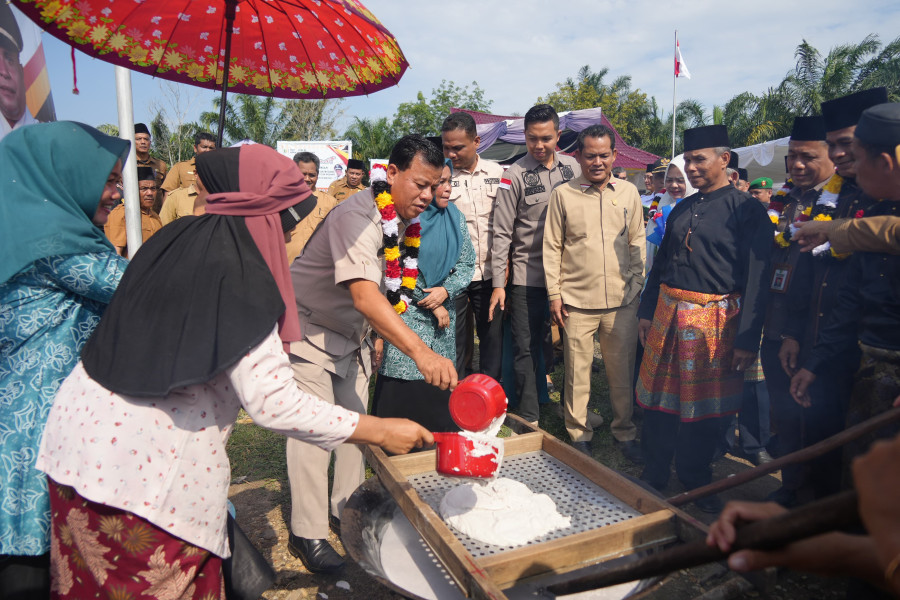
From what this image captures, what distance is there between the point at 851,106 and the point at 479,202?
2.46 meters

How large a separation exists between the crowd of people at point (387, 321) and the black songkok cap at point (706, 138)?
2 centimetres

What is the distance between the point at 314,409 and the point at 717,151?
309 centimetres

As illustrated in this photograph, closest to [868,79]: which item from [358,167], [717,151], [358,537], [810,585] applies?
[358,167]

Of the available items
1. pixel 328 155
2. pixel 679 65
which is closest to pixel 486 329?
pixel 328 155

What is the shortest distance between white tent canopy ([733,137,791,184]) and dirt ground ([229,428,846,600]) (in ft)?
34.5

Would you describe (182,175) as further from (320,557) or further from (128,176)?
(320,557)

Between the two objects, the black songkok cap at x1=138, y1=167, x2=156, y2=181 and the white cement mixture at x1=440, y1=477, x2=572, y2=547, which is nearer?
the white cement mixture at x1=440, y1=477, x2=572, y2=547

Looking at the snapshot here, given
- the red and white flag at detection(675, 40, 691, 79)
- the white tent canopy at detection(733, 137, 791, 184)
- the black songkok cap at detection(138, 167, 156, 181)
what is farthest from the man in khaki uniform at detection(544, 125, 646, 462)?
the red and white flag at detection(675, 40, 691, 79)

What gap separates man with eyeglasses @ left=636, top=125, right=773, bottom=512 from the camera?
10.9 ft

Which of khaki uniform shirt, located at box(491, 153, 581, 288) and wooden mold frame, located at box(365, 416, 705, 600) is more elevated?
khaki uniform shirt, located at box(491, 153, 581, 288)

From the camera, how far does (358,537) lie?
2.14m

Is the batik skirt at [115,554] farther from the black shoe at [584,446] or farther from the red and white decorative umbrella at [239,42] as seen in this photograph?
the black shoe at [584,446]

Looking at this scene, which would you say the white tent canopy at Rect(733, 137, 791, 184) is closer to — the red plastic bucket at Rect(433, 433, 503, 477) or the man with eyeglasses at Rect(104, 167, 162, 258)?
the man with eyeglasses at Rect(104, 167, 162, 258)

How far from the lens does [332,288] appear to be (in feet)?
8.63
